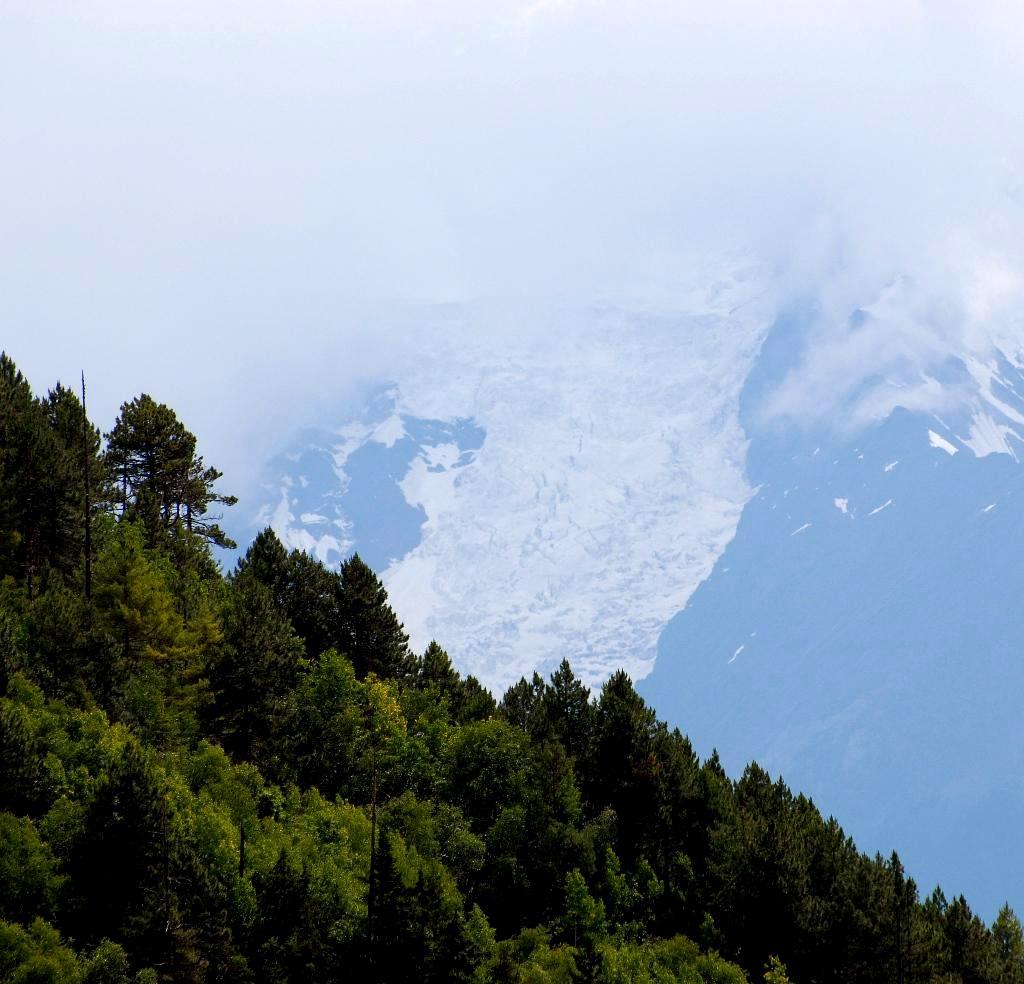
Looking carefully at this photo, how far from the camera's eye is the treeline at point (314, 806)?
5728 cm

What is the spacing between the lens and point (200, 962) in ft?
185

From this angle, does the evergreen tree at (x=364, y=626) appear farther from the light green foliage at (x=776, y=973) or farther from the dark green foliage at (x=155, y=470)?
the light green foliage at (x=776, y=973)

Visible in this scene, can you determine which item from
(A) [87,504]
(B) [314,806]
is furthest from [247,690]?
(A) [87,504]

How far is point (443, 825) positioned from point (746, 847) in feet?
59.2

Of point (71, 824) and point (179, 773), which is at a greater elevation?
point (179, 773)

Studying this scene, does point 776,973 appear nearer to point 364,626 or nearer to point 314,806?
point 314,806

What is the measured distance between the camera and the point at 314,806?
3009 inches

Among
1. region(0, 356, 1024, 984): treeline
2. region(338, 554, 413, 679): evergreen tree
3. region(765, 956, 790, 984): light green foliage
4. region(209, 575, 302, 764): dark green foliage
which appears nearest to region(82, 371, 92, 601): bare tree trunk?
region(0, 356, 1024, 984): treeline

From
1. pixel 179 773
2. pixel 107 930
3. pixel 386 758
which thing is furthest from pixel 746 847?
pixel 107 930

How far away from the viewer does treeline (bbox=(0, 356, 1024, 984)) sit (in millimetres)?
57281

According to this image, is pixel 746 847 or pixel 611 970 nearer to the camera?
pixel 611 970

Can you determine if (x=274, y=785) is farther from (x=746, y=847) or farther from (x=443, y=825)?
(x=746, y=847)

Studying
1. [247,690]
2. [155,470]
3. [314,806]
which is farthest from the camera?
[155,470]

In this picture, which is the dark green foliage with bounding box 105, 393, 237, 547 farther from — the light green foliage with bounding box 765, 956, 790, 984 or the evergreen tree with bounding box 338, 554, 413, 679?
the light green foliage with bounding box 765, 956, 790, 984
